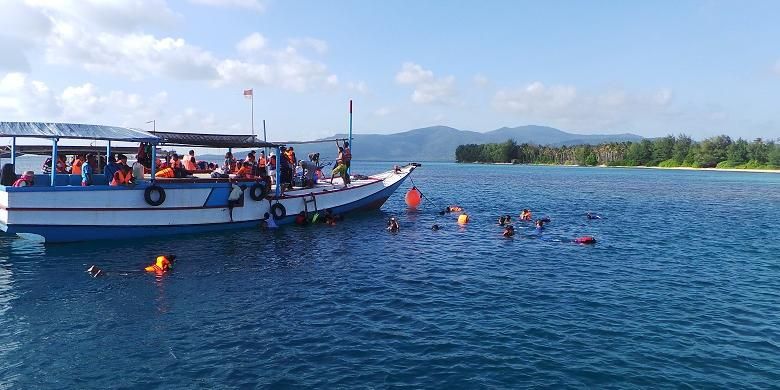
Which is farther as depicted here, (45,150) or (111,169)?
(45,150)

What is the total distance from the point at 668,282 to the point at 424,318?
33.6 feet

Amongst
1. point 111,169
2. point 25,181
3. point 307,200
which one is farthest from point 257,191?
point 25,181

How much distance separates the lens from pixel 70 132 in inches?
890

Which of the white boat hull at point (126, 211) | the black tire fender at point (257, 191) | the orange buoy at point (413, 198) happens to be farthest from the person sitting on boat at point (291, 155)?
the orange buoy at point (413, 198)

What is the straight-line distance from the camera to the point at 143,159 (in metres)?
26.6

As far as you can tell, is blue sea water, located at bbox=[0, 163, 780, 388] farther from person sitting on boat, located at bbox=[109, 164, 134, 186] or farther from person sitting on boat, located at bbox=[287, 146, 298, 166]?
person sitting on boat, located at bbox=[287, 146, 298, 166]

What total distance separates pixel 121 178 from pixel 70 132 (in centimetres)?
279

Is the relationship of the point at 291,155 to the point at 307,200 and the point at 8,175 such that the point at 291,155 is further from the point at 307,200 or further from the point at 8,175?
the point at 8,175

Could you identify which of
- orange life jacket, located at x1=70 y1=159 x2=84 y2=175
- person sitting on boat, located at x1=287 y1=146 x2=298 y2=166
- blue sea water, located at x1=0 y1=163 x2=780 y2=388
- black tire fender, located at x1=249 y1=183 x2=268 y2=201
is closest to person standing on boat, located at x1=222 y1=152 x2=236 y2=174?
person sitting on boat, located at x1=287 y1=146 x2=298 y2=166

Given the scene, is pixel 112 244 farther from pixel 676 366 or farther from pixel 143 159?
pixel 676 366

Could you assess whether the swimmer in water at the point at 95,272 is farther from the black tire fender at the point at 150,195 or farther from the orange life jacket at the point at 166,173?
the orange life jacket at the point at 166,173

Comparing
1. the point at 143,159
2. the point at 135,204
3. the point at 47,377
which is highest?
the point at 143,159

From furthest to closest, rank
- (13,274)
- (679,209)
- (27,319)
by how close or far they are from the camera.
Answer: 1. (679,209)
2. (13,274)
3. (27,319)

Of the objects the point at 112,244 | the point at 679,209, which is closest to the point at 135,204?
the point at 112,244
